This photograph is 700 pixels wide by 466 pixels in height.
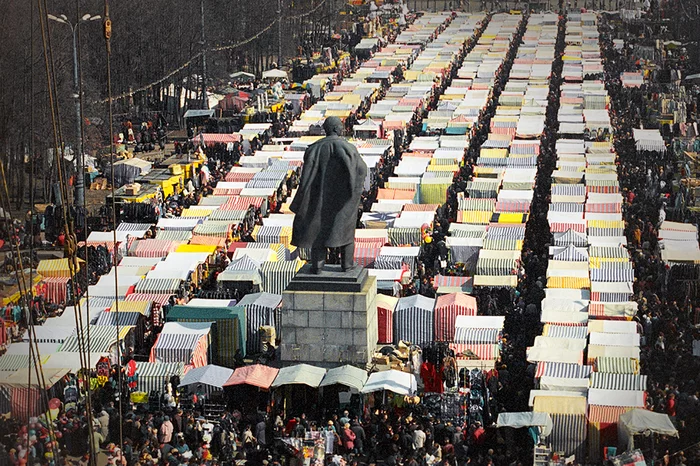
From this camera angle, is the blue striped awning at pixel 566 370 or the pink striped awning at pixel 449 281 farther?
the pink striped awning at pixel 449 281

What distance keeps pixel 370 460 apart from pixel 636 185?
31.7 meters

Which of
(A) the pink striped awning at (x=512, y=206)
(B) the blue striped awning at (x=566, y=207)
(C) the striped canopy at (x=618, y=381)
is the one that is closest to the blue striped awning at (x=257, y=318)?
(C) the striped canopy at (x=618, y=381)

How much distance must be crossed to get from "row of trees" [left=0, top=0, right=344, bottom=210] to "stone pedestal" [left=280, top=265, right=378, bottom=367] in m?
6.55

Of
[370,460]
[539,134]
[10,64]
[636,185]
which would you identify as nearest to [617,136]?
[539,134]

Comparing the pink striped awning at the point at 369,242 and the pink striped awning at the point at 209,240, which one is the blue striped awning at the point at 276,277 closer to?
the pink striped awning at the point at 369,242

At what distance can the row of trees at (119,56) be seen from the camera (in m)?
54.5

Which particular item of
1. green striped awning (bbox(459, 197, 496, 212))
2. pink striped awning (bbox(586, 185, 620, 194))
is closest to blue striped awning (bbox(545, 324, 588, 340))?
green striped awning (bbox(459, 197, 496, 212))

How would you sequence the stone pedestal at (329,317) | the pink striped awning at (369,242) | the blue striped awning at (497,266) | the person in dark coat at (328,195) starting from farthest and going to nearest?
the pink striped awning at (369,242) < the blue striped awning at (497,266) < the stone pedestal at (329,317) < the person in dark coat at (328,195)

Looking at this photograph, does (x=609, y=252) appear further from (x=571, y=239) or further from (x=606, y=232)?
(x=606, y=232)

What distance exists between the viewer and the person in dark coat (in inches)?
1257

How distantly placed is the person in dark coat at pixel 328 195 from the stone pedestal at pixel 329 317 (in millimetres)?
478

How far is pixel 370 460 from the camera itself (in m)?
30.9

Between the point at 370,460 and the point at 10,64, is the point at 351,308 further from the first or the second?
the point at 10,64

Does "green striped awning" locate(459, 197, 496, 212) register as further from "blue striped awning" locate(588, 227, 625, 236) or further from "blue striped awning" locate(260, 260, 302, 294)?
"blue striped awning" locate(260, 260, 302, 294)
